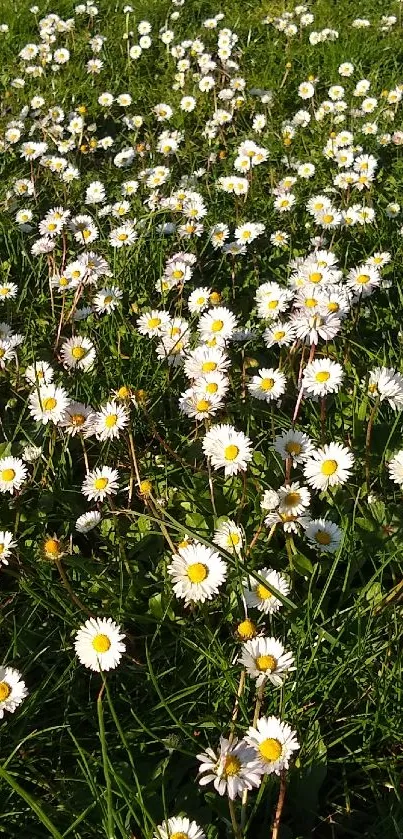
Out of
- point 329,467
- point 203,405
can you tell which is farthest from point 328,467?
point 203,405

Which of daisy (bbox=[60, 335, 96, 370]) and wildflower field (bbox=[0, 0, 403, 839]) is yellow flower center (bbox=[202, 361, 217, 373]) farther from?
daisy (bbox=[60, 335, 96, 370])

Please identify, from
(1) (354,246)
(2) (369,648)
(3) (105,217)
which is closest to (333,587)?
(2) (369,648)

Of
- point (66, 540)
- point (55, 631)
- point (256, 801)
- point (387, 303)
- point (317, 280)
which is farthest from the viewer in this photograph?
point (387, 303)

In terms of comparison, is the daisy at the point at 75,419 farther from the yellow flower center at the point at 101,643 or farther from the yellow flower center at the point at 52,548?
the yellow flower center at the point at 101,643

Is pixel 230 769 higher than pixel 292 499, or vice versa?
pixel 292 499

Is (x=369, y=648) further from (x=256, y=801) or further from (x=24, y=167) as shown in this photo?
(x=24, y=167)

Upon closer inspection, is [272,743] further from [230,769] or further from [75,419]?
[75,419]
